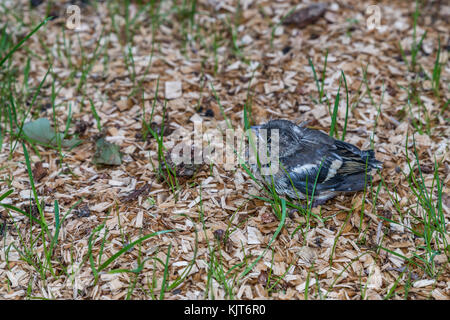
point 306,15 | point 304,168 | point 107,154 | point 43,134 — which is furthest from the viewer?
point 306,15

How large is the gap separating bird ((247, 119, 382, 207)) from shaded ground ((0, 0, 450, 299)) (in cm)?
19

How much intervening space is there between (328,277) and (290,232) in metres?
0.51

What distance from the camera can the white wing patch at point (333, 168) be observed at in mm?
4164

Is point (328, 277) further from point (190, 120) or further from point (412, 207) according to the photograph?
point (190, 120)

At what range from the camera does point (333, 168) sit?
419cm

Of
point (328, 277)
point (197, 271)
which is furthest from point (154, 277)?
point (328, 277)

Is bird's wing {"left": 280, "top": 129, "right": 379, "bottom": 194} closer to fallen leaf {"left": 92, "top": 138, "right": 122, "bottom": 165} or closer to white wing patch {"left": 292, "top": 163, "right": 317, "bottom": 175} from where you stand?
white wing patch {"left": 292, "top": 163, "right": 317, "bottom": 175}

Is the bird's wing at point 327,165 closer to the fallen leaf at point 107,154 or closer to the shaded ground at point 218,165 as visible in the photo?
the shaded ground at point 218,165

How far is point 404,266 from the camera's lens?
3.76 metres

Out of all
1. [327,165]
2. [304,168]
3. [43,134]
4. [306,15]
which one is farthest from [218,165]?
[306,15]

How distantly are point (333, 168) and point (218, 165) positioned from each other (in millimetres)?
1106

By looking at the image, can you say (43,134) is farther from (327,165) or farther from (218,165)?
(327,165)

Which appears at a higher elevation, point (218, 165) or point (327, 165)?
point (327, 165)

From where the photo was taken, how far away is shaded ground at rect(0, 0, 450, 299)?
3648 millimetres
